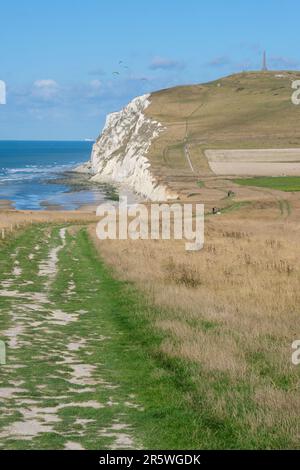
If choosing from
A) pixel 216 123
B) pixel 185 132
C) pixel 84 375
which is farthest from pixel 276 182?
pixel 84 375

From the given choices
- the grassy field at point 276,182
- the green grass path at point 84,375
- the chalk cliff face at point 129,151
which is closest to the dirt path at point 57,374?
the green grass path at point 84,375

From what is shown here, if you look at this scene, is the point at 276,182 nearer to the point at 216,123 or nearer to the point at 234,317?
the point at 216,123

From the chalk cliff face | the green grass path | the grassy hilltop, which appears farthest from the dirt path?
the grassy hilltop

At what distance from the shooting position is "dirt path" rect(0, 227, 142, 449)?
795 cm

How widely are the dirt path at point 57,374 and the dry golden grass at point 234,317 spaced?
1.21 metres

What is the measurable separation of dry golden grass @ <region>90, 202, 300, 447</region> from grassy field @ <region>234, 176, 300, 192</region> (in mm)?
47321

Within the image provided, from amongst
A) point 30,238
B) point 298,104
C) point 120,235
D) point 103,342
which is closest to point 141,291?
point 103,342

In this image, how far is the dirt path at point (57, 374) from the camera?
26.1 ft

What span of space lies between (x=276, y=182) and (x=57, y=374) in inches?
3082

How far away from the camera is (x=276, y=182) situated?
8662cm

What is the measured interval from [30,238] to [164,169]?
7692 centimetres

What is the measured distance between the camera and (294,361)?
10.7 m

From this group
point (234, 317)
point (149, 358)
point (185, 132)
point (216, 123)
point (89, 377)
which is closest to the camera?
point (89, 377)
